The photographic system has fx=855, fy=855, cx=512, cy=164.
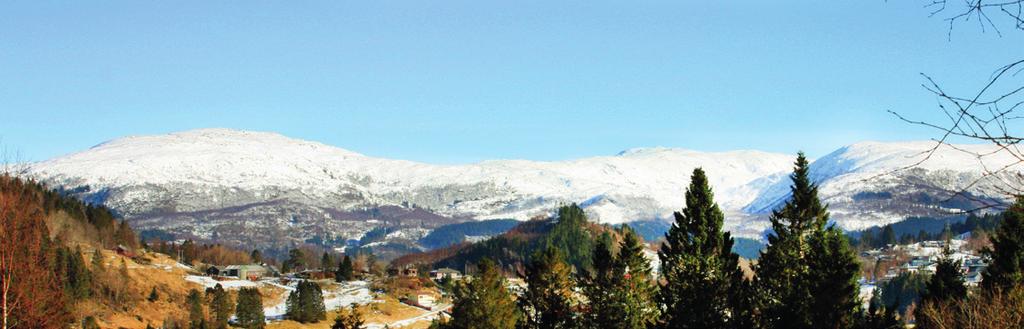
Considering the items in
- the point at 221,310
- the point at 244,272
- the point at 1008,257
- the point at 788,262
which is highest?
the point at 788,262

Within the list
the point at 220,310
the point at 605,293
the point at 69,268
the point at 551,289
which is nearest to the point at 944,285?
the point at 605,293

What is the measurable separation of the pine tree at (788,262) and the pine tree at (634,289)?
6.41m

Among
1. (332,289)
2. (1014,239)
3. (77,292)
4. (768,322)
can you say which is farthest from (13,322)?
(332,289)

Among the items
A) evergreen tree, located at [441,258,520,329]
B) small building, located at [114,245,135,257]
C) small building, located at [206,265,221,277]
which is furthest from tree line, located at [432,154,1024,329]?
small building, located at [206,265,221,277]

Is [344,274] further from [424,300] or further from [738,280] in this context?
[738,280]

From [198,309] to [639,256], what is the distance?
7088cm

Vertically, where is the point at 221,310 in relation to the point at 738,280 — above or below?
below

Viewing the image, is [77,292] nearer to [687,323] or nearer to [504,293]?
[504,293]

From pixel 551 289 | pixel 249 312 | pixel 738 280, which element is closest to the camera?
pixel 738 280

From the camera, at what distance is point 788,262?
43281mm

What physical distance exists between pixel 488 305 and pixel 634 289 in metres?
10.5

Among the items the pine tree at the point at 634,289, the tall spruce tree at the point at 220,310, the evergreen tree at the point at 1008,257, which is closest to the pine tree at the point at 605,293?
the pine tree at the point at 634,289

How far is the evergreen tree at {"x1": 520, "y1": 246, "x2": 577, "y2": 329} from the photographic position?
5059cm

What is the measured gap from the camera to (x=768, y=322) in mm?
43438
